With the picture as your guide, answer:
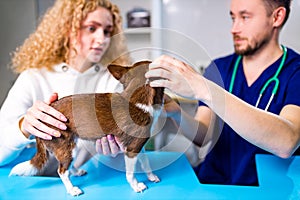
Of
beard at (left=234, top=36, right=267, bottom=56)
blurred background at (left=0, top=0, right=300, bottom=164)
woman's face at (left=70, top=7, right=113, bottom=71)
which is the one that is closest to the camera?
woman's face at (left=70, top=7, right=113, bottom=71)

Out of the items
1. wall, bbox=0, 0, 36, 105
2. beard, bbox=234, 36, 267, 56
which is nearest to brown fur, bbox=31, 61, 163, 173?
beard, bbox=234, 36, 267, 56

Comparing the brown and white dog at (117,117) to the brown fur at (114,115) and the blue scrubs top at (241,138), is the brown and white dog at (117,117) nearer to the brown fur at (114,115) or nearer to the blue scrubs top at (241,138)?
the brown fur at (114,115)

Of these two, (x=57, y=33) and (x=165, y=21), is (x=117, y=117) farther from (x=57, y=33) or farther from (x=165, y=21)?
(x=165, y=21)

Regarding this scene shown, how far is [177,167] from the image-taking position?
67 cm

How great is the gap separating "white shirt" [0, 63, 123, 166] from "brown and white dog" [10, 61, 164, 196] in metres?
0.07

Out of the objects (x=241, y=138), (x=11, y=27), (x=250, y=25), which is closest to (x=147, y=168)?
(x=241, y=138)

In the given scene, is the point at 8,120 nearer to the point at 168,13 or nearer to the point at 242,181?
the point at 242,181

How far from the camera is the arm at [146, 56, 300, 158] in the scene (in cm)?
49

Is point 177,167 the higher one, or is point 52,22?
point 52,22

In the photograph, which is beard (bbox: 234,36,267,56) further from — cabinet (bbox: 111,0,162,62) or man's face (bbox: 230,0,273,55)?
cabinet (bbox: 111,0,162,62)

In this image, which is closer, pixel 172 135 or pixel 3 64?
pixel 172 135

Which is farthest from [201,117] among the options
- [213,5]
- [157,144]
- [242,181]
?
[213,5]

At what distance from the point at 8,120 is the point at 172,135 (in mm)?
405

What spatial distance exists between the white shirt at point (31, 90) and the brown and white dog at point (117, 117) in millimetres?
69
